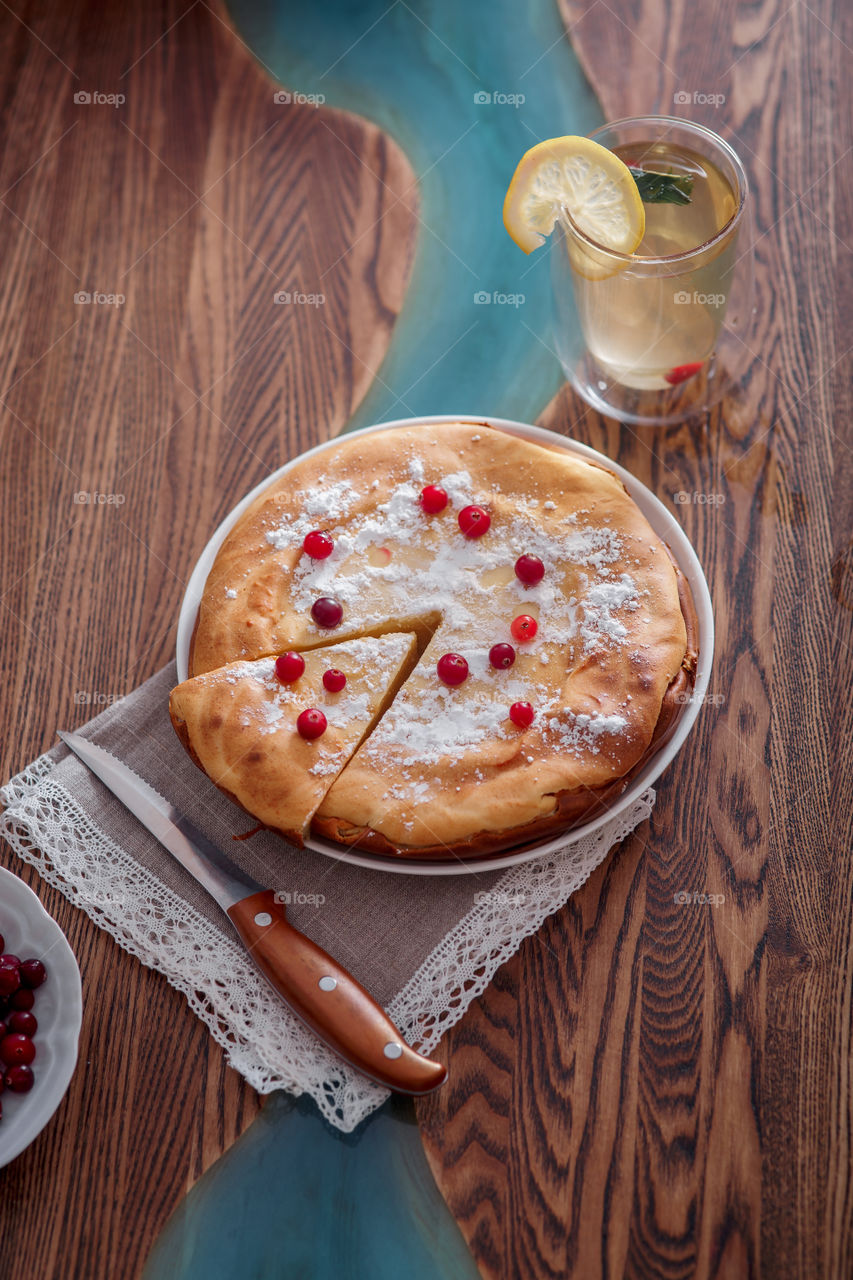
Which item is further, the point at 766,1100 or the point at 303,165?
the point at 303,165

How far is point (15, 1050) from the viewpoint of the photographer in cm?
226

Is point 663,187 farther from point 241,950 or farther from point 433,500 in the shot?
point 241,950

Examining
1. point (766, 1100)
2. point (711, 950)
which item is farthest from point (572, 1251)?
point (711, 950)

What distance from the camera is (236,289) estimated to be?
3.18 m

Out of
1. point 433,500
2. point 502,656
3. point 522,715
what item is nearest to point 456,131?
point 433,500

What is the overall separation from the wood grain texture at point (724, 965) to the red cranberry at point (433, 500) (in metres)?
0.57

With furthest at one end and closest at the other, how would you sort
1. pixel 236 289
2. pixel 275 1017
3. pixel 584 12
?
pixel 584 12 < pixel 236 289 < pixel 275 1017

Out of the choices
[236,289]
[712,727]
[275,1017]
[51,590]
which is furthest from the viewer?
[236,289]

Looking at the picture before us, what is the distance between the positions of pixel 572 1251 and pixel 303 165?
303 centimetres

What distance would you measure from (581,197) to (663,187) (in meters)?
0.27

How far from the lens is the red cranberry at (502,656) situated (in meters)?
2.40

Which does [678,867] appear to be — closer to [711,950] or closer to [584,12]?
[711,950]

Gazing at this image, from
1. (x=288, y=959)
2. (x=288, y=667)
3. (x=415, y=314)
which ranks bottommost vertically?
(x=288, y=959)

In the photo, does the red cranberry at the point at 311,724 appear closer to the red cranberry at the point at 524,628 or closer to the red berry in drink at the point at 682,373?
the red cranberry at the point at 524,628
